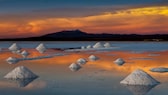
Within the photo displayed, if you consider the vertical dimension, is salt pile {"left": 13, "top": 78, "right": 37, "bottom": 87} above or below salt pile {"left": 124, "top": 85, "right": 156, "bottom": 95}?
above

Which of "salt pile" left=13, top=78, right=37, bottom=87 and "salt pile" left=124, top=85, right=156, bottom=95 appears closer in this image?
"salt pile" left=124, top=85, right=156, bottom=95

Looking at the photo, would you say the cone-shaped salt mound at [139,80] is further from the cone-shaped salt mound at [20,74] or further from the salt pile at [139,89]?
the cone-shaped salt mound at [20,74]

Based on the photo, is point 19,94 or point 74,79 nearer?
point 19,94

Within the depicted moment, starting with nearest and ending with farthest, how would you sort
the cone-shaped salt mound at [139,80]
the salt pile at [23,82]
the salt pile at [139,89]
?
the salt pile at [139,89] < the cone-shaped salt mound at [139,80] < the salt pile at [23,82]

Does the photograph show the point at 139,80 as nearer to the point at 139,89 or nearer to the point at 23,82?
the point at 139,89

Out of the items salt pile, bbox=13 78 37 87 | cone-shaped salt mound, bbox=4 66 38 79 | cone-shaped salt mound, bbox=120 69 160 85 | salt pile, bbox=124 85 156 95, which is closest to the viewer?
salt pile, bbox=124 85 156 95

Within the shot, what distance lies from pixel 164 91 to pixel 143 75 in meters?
1.52

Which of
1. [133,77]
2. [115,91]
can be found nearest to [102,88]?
[115,91]

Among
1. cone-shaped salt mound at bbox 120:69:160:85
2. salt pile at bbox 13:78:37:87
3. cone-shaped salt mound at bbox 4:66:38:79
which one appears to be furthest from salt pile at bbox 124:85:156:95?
cone-shaped salt mound at bbox 4:66:38:79

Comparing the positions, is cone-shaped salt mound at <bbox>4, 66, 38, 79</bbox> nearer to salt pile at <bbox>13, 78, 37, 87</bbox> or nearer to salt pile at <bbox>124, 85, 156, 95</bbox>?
salt pile at <bbox>13, 78, 37, 87</bbox>

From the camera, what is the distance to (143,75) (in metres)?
12.0

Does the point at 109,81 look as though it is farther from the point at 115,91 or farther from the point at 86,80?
the point at 115,91

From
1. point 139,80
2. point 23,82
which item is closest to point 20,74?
point 23,82

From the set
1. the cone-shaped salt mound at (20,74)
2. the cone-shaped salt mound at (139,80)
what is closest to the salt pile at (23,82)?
the cone-shaped salt mound at (20,74)
